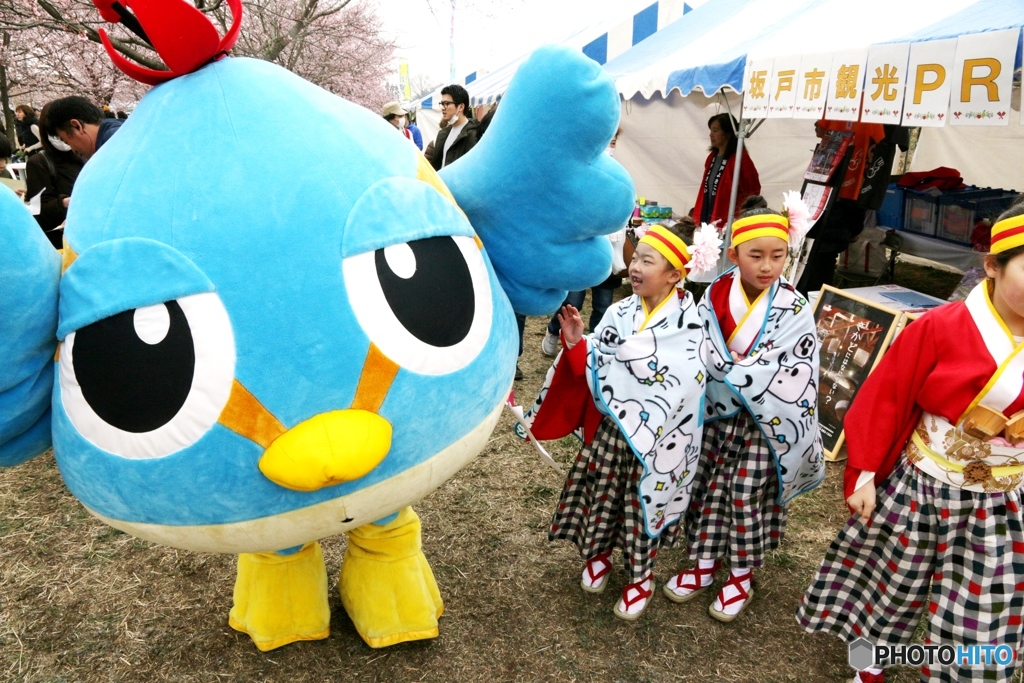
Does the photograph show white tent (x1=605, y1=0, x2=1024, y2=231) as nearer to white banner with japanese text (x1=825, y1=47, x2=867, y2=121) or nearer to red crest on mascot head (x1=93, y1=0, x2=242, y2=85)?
white banner with japanese text (x1=825, y1=47, x2=867, y2=121)

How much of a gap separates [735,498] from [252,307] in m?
1.81

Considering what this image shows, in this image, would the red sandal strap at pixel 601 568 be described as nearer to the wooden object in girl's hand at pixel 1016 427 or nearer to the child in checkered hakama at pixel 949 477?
the child in checkered hakama at pixel 949 477

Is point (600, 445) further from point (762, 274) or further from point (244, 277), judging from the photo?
point (244, 277)

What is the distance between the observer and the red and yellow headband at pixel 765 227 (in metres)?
2.24

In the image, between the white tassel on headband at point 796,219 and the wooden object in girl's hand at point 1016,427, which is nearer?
the wooden object in girl's hand at point 1016,427

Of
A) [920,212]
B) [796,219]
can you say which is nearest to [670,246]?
[796,219]

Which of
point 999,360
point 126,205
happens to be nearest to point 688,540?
point 999,360

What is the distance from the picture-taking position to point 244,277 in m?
1.36

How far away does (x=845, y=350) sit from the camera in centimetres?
381

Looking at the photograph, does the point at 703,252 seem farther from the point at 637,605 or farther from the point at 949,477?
the point at 637,605

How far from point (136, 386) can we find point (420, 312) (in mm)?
582

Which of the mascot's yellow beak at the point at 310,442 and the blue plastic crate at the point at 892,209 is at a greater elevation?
the mascot's yellow beak at the point at 310,442

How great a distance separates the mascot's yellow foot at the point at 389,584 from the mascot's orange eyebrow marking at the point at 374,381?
2.72 feet


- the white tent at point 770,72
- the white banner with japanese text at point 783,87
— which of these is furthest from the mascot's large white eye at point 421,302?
the white banner with japanese text at point 783,87
